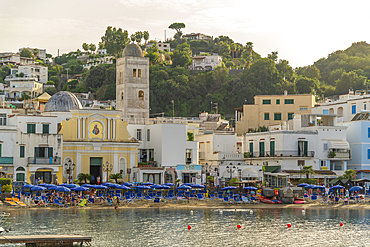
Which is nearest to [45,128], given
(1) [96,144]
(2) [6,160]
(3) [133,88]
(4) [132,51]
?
(1) [96,144]

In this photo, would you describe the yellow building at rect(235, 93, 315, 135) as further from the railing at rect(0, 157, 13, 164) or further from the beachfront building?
the railing at rect(0, 157, 13, 164)

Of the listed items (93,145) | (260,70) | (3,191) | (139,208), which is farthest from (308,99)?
(3,191)

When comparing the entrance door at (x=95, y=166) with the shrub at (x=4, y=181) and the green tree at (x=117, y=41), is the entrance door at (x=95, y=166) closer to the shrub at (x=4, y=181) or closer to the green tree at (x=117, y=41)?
the shrub at (x=4, y=181)

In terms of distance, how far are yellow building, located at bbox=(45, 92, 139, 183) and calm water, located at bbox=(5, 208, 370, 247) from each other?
1444 cm

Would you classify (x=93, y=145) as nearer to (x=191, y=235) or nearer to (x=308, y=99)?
(x=191, y=235)

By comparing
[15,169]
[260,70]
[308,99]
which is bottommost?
[15,169]

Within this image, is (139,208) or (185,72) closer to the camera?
(139,208)

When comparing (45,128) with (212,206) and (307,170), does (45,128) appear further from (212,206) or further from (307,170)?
(307,170)

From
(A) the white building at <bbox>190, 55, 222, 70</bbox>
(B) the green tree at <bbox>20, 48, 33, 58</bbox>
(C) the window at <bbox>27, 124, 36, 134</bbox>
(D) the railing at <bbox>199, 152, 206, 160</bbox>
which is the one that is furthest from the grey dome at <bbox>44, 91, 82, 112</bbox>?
(B) the green tree at <bbox>20, 48, 33, 58</bbox>

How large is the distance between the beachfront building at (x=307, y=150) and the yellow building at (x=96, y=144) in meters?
15.2

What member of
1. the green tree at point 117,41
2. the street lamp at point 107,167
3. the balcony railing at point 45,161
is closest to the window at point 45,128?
the balcony railing at point 45,161

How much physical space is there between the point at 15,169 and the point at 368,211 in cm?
3574

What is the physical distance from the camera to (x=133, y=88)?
265ft

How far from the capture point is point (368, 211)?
5425 centimetres
